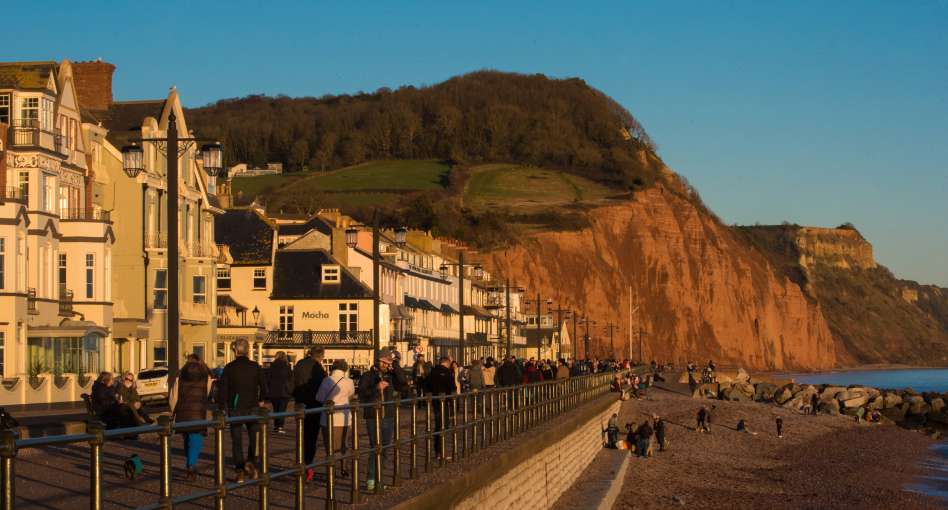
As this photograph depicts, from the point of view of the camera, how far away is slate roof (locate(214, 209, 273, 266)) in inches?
2625

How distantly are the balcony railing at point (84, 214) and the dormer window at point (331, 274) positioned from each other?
2335cm

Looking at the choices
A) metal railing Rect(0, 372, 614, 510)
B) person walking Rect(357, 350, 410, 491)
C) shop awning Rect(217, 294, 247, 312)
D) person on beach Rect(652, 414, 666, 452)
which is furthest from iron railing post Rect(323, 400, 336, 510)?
shop awning Rect(217, 294, 247, 312)

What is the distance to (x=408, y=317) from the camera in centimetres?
7406

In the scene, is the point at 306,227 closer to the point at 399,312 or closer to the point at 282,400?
the point at 399,312

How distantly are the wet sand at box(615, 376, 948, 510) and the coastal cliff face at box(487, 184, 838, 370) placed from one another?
75.5 m

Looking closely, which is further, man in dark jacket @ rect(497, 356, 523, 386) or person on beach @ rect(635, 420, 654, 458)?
person on beach @ rect(635, 420, 654, 458)

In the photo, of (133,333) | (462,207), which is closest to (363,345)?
(133,333)

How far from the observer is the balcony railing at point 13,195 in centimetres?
3644

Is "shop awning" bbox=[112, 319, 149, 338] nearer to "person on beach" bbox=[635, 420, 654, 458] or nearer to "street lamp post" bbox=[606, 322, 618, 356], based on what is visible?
"person on beach" bbox=[635, 420, 654, 458]

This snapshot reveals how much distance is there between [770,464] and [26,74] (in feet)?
94.4

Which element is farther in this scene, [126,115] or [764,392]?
[764,392]

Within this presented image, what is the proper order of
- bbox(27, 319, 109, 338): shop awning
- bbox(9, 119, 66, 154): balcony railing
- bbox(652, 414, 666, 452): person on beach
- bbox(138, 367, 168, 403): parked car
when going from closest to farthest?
bbox(27, 319, 109, 338): shop awning < bbox(9, 119, 66, 154): balcony railing < bbox(138, 367, 168, 403): parked car < bbox(652, 414, 666, 452): person on beach

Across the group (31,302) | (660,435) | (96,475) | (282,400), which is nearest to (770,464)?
(660,435)

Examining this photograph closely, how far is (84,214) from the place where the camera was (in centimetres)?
4278
